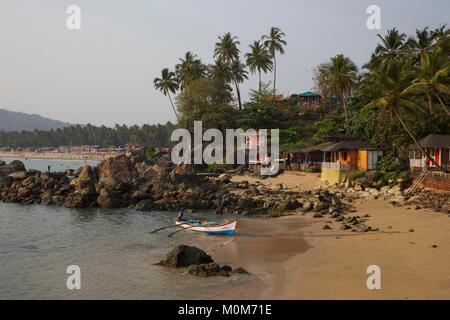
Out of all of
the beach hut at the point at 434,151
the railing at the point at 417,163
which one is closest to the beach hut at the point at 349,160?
the railing at the point at 417,163

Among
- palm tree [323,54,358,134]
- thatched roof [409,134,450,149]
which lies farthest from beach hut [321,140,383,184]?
palm tree [323,54,358,134]

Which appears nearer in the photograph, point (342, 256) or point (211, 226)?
point (342, 256)

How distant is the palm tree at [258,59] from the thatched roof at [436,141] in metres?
43.9

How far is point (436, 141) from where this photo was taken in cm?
3597

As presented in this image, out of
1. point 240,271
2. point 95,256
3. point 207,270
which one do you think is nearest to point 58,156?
point 95,256

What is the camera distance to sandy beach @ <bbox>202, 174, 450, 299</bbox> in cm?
1407

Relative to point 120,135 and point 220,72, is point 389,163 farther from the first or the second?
point 120,135

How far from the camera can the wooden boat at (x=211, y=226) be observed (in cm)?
2556

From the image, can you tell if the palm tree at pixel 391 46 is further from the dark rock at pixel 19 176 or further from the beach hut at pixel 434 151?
the dark rock at pixel 19 176

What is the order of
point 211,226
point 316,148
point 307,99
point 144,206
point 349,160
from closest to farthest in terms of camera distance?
point 211,226 < point 144,206 < point 349,160 < point 316,148 < point 307,99

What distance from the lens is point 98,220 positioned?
109ft

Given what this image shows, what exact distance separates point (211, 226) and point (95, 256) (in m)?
7.01
